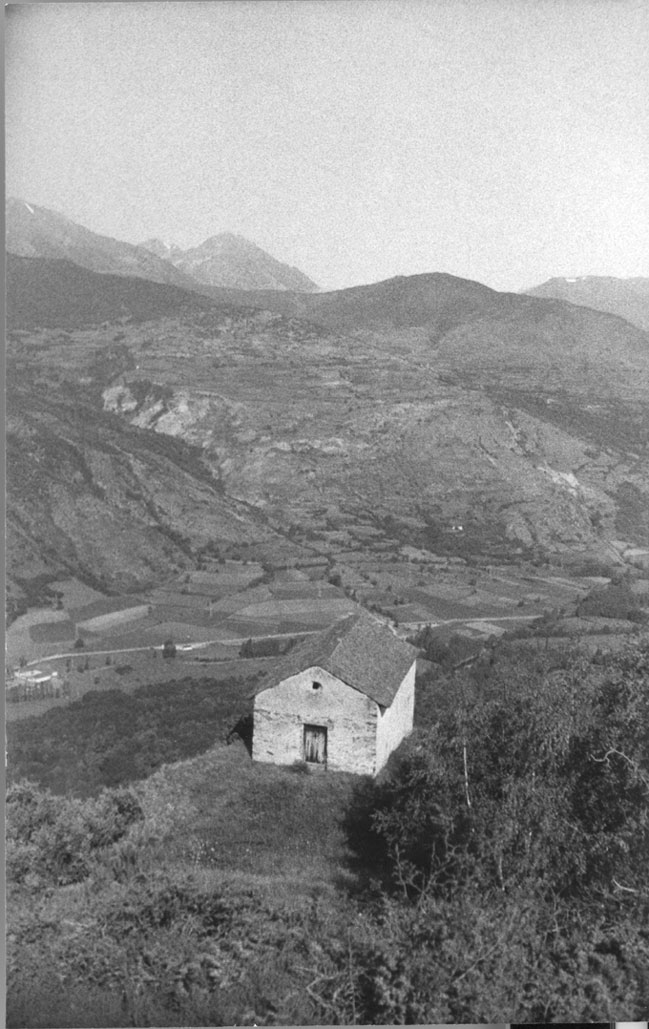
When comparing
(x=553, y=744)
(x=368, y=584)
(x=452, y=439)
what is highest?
(x=452, y=439)

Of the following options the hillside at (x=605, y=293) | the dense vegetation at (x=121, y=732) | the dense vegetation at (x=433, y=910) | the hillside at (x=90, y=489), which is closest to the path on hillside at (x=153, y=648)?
the dense vegetation at (x=121, y=732)

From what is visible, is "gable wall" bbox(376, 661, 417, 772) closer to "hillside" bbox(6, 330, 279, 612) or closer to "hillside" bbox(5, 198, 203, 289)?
"hillside" bbox(6, 330, 279, 612)

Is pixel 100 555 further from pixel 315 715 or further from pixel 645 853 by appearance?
pixel 645 853

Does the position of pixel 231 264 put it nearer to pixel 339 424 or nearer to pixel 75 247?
pixel 75 247

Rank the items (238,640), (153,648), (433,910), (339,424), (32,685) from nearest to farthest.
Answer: (433,910)
(32,685)
(153,648)
(238,640)
(339,424)

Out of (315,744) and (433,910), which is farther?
(315,744)

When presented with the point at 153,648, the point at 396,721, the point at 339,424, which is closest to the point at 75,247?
the point at 339,424

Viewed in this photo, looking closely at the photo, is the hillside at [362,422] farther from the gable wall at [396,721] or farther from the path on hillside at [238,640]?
the gable wall at [396,721]

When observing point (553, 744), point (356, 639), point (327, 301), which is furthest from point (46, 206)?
point (553, 744)
